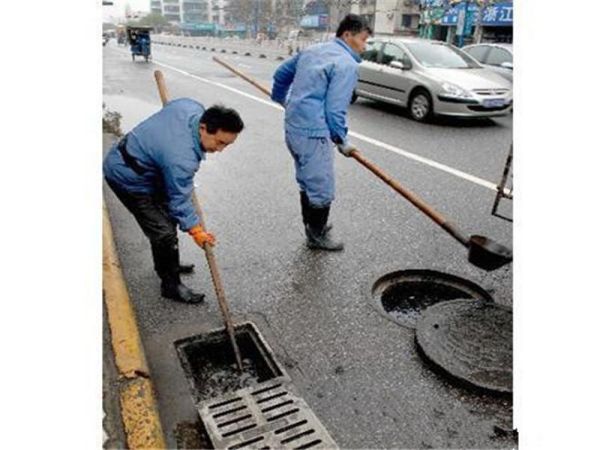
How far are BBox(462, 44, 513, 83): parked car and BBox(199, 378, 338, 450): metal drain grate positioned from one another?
9.69 meters

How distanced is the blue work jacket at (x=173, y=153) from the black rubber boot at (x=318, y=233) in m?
1.39

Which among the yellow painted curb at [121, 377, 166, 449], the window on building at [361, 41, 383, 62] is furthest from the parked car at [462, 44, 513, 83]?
the yellow painted curb at [121, 377, 166, 449]

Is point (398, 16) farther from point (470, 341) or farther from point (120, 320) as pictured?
point (120, 320)

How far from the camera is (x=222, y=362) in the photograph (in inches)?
114

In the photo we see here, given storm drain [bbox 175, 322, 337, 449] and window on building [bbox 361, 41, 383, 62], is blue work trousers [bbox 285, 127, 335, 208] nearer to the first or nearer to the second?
storm drain [bbox 175, 322, 337, 449]

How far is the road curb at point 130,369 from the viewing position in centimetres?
214

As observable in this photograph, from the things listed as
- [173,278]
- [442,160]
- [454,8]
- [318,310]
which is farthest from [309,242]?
[454,8]

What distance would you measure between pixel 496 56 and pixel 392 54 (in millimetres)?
2918

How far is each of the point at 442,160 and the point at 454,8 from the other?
2947 centimetres

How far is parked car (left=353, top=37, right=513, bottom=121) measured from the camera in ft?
28.7

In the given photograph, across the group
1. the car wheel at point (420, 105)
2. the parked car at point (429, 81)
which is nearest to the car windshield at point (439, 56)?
the parked car at point (429, 81)

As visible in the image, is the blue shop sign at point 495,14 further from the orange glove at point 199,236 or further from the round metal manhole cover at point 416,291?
the orange glove at point 199,236

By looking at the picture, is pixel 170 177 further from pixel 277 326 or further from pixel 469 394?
pixel 469 394

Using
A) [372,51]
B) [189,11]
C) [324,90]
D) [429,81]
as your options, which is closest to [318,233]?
[324,90]
